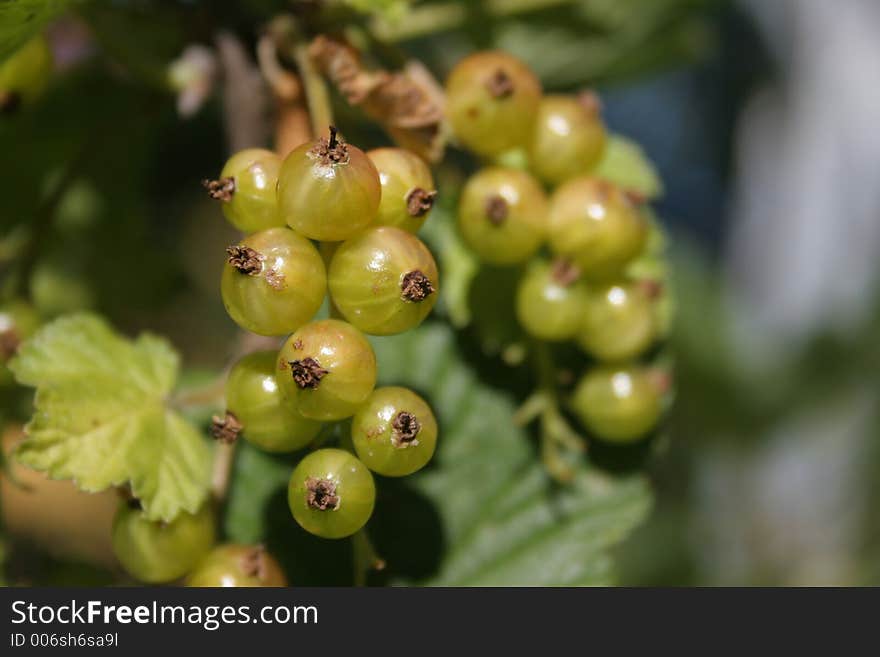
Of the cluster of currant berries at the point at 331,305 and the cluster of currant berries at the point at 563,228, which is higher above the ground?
the cluster of currant berries at the point at 563,228

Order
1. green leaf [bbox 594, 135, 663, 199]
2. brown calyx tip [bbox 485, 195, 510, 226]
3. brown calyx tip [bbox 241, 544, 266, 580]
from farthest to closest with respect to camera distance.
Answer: green leaf [bbox 594, 135, 663, 199], brown calyx tip [bbox 485, 195, 510, 226], brown calyx tip [bbox 241, 544, 266, 580]

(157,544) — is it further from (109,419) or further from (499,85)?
(499,85)

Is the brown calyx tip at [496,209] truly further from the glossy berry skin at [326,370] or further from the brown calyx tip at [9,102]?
the brown calyx tip at [9,102]

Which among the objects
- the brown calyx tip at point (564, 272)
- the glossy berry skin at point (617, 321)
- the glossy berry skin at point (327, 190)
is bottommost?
the glossy berry skin at point (327, 190)

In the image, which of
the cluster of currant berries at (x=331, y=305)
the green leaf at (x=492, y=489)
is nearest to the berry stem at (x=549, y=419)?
the green leaf at (x=492, y=489)

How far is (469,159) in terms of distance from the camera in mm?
1151

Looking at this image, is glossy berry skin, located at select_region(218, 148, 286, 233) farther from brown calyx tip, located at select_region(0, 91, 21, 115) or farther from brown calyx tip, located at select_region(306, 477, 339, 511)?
brown calyx tip, located at select_region(0, 91, 21, 115)

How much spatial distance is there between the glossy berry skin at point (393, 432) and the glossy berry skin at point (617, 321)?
244 millimetres

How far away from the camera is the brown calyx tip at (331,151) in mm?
525

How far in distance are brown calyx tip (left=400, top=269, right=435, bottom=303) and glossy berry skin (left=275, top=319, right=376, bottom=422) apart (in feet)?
0.11

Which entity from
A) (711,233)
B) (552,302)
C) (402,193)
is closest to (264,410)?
(402,193)

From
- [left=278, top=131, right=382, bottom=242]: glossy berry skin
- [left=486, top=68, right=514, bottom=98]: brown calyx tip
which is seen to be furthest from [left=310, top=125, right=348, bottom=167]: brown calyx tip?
[left=486, top=68, right=514, bottom=98]: brown calyx tip

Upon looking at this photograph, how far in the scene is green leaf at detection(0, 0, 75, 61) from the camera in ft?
2.02

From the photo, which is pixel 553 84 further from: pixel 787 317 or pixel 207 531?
pixel 787 317
